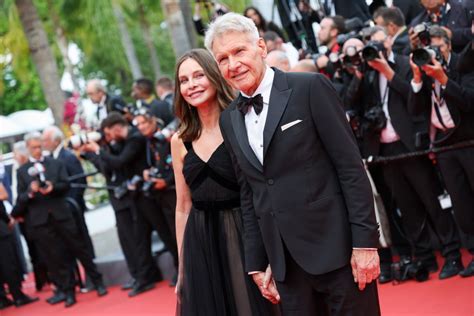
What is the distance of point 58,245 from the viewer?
394 inches

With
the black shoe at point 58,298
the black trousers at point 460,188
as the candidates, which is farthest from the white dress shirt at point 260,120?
the black shoe at point 58,298

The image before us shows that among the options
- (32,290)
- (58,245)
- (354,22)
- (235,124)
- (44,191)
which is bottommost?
(32,290)

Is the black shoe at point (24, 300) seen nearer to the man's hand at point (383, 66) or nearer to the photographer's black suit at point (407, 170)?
the photographer's black suit at point (407, 170)

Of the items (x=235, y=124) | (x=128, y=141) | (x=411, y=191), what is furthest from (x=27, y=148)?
(x=235, y=124)

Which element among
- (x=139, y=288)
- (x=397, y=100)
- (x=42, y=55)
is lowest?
(x=139, y=288)

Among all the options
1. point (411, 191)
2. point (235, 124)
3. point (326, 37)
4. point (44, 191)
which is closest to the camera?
point (235, 124)

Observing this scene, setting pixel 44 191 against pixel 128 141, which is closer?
pixel 128 141

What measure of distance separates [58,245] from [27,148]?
4.43 feet

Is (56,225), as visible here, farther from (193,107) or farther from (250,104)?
(250,104)

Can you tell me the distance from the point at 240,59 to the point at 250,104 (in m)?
0.21

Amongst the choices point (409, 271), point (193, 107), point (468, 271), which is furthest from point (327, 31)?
point (193, 107)

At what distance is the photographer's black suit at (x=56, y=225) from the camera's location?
32.4 ft

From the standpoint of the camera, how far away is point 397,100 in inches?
258

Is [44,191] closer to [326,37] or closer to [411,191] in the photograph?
[326,37]
